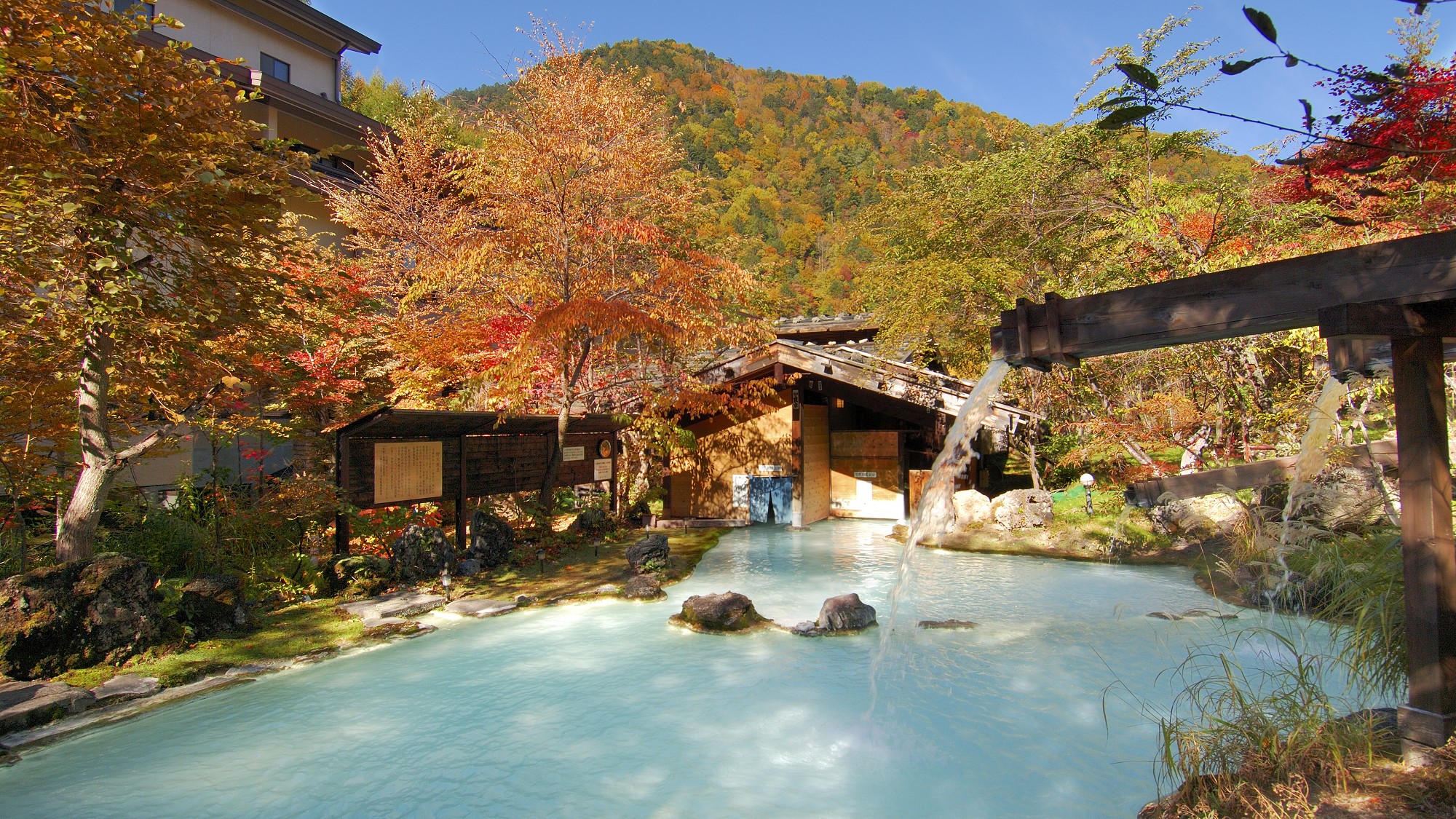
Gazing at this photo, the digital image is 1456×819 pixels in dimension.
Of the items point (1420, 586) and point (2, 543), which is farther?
point (2, 543)

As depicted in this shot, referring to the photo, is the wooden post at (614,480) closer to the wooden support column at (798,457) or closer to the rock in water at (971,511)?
the wooden support column at (798,457)

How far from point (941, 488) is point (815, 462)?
138 inches

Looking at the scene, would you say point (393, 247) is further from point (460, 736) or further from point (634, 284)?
point (460, 736)

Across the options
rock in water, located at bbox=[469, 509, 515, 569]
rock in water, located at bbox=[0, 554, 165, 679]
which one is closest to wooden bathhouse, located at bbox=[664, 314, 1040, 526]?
rock in water, located at bbox=[469, 509, 515, 569]

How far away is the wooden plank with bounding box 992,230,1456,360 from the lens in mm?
3730

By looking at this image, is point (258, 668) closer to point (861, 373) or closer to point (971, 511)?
point (861, 373)

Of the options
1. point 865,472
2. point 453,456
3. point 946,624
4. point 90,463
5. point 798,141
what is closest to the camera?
point 90,463

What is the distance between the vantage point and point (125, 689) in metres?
5.92

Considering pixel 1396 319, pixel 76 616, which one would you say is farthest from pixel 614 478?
pixel 1396 319

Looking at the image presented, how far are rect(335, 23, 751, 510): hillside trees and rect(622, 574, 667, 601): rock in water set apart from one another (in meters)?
3.06

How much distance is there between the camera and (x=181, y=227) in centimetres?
614

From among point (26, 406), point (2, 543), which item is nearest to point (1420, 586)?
point (26, 406)

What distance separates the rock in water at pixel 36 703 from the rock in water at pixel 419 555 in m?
3.69

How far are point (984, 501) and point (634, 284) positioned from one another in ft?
23.8
